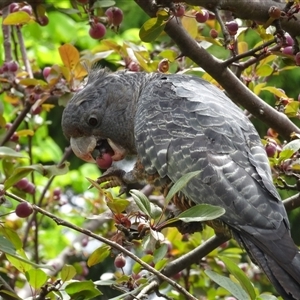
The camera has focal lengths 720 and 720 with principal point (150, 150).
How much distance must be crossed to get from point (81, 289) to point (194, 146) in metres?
0.76

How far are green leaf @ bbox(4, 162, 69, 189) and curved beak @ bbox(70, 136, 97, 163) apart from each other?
462 mm

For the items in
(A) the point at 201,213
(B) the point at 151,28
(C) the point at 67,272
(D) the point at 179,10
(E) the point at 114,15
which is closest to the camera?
(A) the point at 201,213

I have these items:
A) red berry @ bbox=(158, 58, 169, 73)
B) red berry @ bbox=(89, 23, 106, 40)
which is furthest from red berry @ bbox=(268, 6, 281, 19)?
red berry @ bbox=(89, 23, 106, 40)

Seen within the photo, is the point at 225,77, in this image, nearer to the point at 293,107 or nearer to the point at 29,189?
the point at 293,107

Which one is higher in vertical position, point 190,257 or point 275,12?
point 275,12

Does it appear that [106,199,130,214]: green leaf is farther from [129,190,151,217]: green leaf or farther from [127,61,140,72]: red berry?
[127,61,140,72]: red berry

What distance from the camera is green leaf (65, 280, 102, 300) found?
225cm

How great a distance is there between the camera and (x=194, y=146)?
272 cm

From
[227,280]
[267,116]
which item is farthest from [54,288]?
[267,116]

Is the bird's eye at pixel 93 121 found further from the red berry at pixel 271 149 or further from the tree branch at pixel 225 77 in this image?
the red berry at pixel 271 149

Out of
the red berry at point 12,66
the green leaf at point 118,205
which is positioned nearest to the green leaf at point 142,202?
the green leaf at point 118,205

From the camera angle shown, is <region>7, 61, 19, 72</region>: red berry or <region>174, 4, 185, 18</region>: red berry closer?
<region>174, 4, 185, 18</region>: red berry

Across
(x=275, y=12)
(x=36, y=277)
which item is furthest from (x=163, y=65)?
(x=36, y=277)

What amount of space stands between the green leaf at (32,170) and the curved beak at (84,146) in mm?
462
